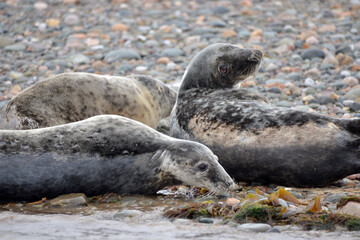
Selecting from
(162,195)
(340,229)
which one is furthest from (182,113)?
(340,229)

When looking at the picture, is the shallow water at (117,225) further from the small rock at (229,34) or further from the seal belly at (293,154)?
the small rock at (229,34)

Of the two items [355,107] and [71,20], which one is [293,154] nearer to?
[355,107]

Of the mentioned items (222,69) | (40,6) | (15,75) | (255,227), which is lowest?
(15,75)

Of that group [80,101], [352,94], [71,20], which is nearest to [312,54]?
[352,94]

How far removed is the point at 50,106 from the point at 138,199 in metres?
2.12

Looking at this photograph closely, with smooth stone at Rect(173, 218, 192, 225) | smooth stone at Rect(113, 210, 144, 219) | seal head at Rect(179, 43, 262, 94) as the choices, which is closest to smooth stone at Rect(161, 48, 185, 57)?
seal head at Rect(179, 43, 262, 94)

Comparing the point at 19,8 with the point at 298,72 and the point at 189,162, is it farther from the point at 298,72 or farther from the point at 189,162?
the point at 189,162

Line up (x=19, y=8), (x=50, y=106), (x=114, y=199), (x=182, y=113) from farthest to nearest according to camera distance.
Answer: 1. (x=19, y=8)
2. (x=50, y=106)
3. (x=182, y=113)
4. (x=114, y=199)

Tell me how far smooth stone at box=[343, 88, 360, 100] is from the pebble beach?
0.04 feet

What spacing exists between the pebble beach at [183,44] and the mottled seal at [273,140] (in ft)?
0.50

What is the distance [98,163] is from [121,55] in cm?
557

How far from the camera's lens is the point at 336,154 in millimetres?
4566

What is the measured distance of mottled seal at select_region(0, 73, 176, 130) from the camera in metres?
6.01

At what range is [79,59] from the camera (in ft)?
32.1
